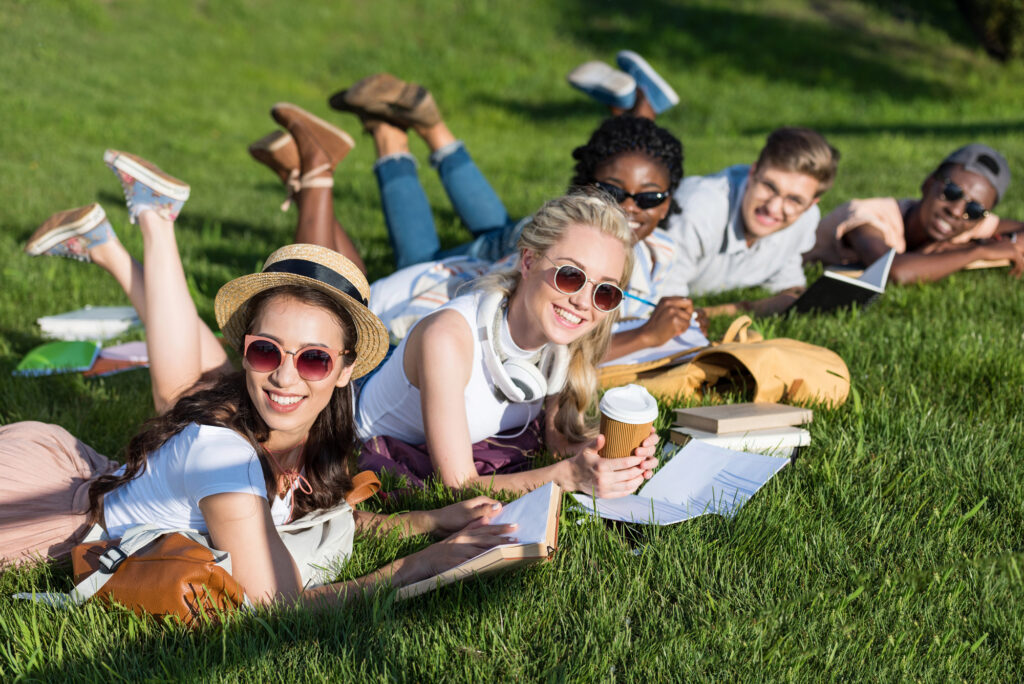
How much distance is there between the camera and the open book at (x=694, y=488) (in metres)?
2.89

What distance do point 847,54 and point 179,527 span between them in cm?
1846

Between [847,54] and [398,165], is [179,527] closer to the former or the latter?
[398,165]

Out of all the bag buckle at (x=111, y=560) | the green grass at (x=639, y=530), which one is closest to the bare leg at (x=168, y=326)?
the green grass at (x=639, y=530)

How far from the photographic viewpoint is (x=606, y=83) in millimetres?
6656

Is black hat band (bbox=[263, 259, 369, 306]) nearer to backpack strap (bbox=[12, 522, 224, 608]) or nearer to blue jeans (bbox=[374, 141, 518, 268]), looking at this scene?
backpack strap (bbox=[12, 522, 224, 608])

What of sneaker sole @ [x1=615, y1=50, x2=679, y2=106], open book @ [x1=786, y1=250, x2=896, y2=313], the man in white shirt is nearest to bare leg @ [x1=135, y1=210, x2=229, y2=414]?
the man in white shirt

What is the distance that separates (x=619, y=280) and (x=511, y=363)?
51 centimetres

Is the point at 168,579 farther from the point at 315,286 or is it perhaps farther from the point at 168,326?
the point at 168,326

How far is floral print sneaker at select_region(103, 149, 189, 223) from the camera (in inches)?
146

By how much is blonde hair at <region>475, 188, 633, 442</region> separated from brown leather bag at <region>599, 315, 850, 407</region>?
1.79ft

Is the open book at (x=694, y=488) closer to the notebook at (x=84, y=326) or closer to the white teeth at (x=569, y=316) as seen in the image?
the white teeth at (x=569, y=316)

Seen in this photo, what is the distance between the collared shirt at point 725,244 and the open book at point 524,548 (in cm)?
283

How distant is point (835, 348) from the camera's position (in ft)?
14.7

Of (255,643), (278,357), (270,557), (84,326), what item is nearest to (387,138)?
(84,326)
